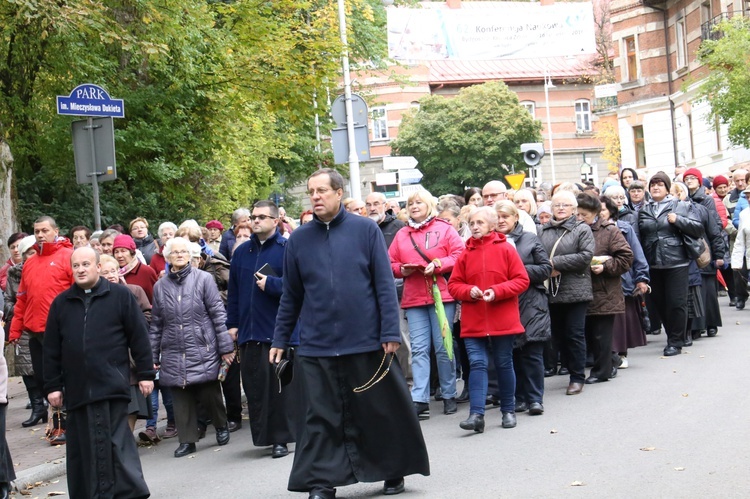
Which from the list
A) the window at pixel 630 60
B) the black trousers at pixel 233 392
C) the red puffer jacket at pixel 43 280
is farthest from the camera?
the window at pixel 630 60

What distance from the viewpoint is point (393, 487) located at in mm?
7762

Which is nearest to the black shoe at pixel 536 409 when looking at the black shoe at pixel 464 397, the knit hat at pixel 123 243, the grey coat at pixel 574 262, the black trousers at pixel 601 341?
the grey coat at pixel 574 262

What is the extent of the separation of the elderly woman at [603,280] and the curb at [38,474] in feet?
17.1

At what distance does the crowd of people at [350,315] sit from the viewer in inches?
303

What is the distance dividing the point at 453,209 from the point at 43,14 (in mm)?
6139

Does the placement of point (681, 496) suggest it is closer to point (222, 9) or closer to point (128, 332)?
point (128, 332)

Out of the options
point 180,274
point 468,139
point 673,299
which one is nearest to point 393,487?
point 180,274

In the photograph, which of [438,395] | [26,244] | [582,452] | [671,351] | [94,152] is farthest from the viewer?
[94,152]

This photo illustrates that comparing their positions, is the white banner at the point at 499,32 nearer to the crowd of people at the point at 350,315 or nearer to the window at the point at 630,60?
the crowd of people at the point at 350,315

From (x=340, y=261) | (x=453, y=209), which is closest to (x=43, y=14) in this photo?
(x=453, y=209)

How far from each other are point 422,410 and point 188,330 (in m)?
2.26

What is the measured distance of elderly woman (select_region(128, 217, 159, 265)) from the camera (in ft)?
50.0

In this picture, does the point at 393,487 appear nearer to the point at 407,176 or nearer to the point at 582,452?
the point at 582,452

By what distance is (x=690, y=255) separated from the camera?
44.1ft
